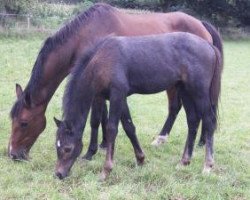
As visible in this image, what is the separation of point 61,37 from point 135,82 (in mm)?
1367

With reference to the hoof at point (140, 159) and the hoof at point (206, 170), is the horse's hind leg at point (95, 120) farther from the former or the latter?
the hoof at point (206, 170)

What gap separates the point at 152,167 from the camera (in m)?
5.42

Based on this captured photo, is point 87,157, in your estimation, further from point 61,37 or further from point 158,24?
point 158,24

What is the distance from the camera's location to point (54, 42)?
19.2ft

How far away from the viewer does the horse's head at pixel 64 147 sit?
16.1 feet

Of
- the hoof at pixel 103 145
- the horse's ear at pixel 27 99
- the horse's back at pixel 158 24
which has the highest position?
the horse's back at pixel 158 24

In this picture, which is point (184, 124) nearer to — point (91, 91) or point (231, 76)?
point (91, 91)

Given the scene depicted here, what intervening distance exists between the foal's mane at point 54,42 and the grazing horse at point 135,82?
0.81 meters

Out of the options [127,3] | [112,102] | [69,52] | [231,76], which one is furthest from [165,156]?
[127,3]

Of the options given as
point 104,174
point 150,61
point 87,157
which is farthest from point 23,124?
point 150,61

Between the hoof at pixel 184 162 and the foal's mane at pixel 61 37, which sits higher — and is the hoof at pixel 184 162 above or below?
below

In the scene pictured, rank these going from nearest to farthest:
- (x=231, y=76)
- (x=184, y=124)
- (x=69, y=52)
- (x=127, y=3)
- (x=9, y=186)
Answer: (x=9, y=186)
(x=69, y=52)
(x=184, y=124)
(x=231, y=76)
(x=127, y=3)

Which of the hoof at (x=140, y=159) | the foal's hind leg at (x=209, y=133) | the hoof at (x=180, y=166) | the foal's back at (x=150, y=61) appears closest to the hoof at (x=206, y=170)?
the foal's hind leg at (x=209, y=133)

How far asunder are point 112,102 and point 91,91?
0.28 metres
